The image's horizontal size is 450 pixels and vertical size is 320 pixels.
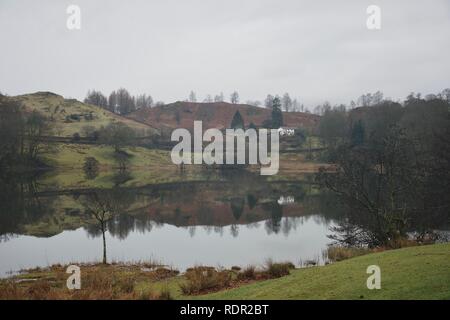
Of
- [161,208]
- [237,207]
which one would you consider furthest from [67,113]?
[237,207]

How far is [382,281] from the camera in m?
10.8

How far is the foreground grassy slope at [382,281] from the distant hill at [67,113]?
12330 cm

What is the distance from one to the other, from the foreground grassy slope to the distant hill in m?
123

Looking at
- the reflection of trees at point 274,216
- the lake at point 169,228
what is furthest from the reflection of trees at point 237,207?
the reflection of trees at point 274,216

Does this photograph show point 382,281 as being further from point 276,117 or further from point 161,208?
point 276,117

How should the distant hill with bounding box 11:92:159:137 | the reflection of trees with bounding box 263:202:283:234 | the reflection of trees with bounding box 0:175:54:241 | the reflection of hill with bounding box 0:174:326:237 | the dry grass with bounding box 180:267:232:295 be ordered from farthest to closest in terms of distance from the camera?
1. the distant hill with bounding box 11:92:159:137
2. the reflection of hill with bounding box 0:174:326:237
3. the reflection of trees with bounding box 0:175:54:241
4. the reflection of trees with bounding box 263:202:283:234
5. the dry grass with bounding box 180:267:232:295

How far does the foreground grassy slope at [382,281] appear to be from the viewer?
9555mm

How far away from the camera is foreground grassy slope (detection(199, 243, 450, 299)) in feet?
31.3

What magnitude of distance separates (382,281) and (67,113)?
529 ft

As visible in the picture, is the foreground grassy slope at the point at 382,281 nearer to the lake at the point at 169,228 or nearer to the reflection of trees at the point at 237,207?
the lake at the point at 169,228

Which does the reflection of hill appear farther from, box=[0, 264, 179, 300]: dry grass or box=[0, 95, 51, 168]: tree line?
box=[0, 95, 51, 168]: tree line

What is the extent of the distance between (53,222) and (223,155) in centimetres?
8156

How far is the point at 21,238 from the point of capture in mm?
29938

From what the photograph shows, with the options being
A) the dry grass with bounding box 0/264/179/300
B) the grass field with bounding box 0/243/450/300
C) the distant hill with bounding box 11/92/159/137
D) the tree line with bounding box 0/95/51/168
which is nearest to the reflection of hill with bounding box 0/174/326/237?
the dry grass with bounding box 0/264/179/300
